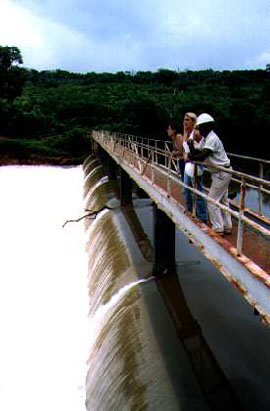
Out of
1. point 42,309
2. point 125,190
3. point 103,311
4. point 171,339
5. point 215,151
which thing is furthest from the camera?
point 125,190

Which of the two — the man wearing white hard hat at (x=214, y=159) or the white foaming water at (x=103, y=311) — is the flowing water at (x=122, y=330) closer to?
the white foaming water at (x=103, y=311)

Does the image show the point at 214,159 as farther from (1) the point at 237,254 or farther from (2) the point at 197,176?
(1) the point at 237,254

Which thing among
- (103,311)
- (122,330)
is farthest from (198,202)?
(103,311)

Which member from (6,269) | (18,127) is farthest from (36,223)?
(18,127)

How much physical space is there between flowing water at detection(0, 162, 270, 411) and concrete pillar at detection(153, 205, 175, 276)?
298 millimetres

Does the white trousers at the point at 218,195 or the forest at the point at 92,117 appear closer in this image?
the white trousers at the point at 218,195

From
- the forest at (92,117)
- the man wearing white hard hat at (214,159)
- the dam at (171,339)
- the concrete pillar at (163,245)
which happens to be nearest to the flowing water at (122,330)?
the dam at (171,339)

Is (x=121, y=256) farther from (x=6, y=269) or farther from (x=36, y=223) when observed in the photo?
(x=36, y=223)

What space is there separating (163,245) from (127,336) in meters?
3.26

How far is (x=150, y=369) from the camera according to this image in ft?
22.2

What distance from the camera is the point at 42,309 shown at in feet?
39.3

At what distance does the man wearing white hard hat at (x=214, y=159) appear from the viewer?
5680 millimetres

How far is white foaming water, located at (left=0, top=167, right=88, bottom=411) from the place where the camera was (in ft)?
29.0

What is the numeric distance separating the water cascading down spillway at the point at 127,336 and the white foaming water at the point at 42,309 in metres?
0.58
